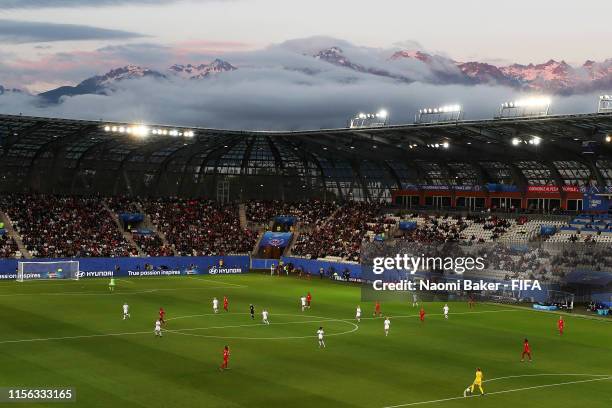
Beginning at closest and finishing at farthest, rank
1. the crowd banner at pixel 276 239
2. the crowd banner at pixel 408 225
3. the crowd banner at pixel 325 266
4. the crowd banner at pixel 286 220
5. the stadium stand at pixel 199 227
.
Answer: the crowd banner at pixel 325 266
the crowd banner at pixel 408 225
the stadium stand at pixel 199 227
the crowd banner at pixel 276 239
the crowd banner at pixel 286 220

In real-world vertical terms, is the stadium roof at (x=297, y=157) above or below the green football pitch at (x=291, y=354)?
above

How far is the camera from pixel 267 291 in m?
81.4

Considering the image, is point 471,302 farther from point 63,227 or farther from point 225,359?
point 63,227

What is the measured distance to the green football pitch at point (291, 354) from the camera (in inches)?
1432

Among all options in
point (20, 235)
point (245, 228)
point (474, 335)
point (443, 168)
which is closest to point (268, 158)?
point (245, 228)

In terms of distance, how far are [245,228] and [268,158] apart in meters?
12.2

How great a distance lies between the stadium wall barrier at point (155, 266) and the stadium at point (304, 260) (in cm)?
26

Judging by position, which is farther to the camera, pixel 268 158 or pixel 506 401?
pixel 268 158

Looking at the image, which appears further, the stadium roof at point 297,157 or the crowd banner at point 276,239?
the crowd banner at point 276,239

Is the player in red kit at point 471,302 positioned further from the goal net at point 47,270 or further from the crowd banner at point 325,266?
the goal net at point 47,270

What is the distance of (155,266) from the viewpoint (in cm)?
9825

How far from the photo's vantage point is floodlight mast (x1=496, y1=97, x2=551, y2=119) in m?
78.4

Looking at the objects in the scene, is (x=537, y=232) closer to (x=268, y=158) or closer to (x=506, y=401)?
(x=268, y=158)

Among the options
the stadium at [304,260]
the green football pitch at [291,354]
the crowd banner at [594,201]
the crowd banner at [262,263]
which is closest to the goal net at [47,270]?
the stadium at [304,260]
